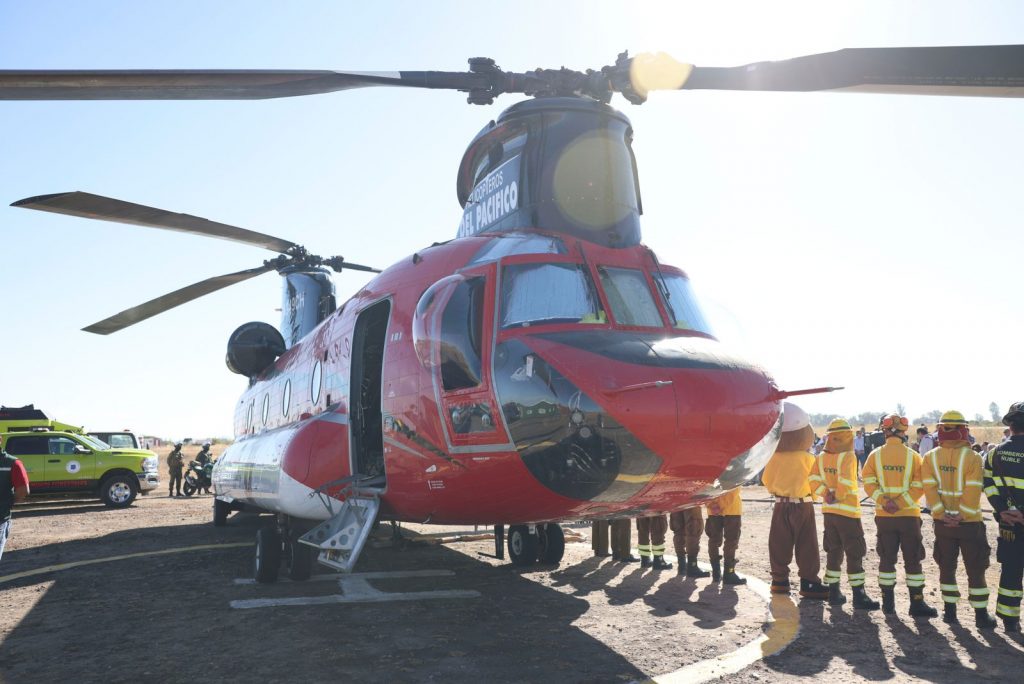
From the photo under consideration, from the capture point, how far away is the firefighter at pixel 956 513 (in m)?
6.85

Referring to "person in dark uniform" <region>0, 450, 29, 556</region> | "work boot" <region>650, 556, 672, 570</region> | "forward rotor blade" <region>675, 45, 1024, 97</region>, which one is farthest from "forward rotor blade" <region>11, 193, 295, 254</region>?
"work boot" <region>650, 556, 672, 570</region>

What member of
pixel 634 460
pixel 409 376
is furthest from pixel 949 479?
pixel 409 376

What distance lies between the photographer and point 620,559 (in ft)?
34.5

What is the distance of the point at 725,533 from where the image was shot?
9.02 m

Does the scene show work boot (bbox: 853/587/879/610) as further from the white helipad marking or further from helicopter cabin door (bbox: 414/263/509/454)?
helicopter cabin door (bbox: 414/263/509/454)

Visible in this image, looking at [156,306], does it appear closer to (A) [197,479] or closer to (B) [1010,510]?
(B) [1010,510]

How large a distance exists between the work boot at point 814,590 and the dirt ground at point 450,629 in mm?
295

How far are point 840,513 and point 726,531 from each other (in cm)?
145

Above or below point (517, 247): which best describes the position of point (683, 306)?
below

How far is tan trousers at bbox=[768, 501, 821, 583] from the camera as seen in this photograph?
805 cm

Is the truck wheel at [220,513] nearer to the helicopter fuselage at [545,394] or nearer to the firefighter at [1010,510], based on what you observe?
the helicopter fuselage at [545,394]

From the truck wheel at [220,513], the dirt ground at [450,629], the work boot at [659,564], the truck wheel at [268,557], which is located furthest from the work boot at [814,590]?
the truck wheel at [220,513]

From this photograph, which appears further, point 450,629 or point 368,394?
point 368,394

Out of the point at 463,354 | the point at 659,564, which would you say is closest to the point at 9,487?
the point at 463,354
